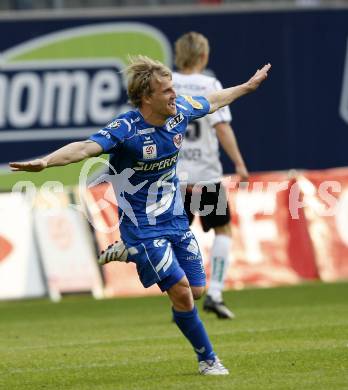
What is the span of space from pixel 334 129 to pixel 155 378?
10628mm

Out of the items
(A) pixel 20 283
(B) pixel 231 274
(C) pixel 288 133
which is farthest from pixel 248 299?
(C) pixel 288 133

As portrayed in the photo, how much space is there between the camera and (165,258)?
770cm

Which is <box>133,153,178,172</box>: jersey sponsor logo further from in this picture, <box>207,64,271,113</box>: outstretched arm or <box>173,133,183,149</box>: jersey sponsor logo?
<box>207,64,271,113</box>: outstretched arm

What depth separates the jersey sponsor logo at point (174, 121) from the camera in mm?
7910

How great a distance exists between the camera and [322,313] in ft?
37.9

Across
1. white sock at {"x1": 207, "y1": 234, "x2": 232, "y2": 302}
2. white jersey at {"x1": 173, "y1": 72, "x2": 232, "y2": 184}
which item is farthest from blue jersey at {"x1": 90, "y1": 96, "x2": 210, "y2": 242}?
white sock at {"x1": 207, "y1": 234, "x2": 232, "y2": 302}

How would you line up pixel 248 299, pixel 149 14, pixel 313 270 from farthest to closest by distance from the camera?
pixel 149 14, pixel 313 270, pixel 248 299

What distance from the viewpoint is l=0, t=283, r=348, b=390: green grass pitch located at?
298 inches

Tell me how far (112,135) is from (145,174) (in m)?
0.43

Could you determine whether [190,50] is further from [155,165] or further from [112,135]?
[112,135]

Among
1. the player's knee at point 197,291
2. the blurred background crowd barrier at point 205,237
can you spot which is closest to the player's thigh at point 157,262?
the player's knee at point 197,291

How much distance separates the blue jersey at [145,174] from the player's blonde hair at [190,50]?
10.5 ft

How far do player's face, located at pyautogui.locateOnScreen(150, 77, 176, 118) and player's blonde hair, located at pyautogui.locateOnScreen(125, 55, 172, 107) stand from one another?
1.2 inches

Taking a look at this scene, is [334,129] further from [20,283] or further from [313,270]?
[20,283]
